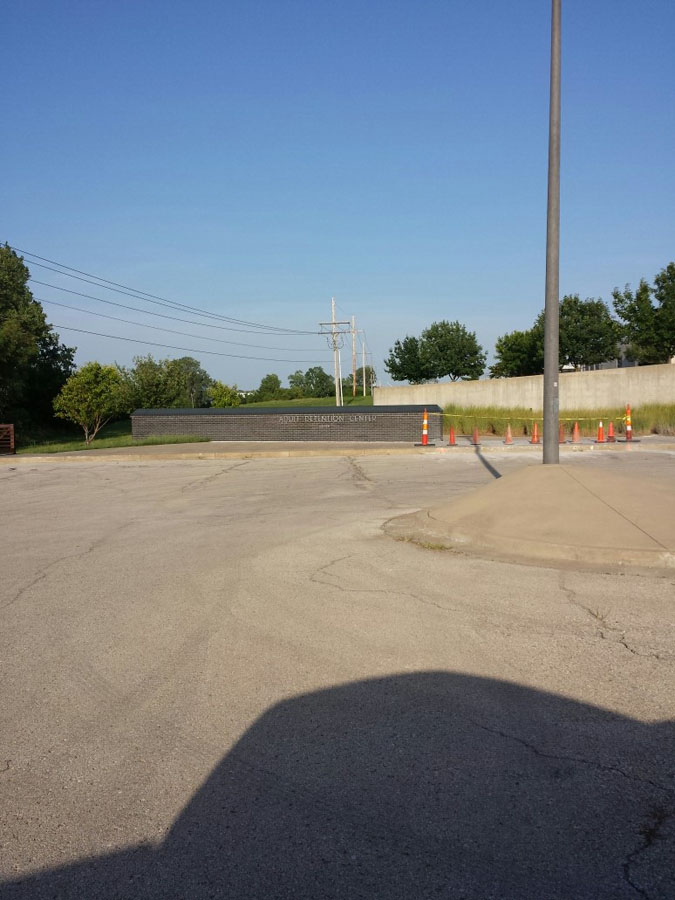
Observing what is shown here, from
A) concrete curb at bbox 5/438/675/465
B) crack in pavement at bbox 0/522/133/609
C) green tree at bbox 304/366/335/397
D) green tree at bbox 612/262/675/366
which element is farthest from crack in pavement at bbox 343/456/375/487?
green tree at bbox 304/366/335/397

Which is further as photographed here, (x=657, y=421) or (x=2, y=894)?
(x=657, y=421)

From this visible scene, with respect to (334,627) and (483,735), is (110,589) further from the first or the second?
(483,735)

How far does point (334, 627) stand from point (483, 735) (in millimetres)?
2121

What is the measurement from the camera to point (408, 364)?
77.2 m

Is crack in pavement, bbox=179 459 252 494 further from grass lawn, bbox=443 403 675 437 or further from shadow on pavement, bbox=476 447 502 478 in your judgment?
grass lawn, bbox=443 403 675 437

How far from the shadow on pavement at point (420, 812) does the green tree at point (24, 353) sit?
44.6 metres

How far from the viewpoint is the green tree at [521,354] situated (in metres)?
64.8

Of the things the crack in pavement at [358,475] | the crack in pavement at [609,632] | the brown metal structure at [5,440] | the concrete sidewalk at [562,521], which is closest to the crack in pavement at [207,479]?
the crack in pavement at [358,475]

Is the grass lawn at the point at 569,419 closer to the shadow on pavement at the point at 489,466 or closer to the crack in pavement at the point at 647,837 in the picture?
the shadow on pavement at the point at 489,466

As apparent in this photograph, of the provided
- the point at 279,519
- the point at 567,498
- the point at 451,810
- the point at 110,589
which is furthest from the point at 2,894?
the point at 279,519

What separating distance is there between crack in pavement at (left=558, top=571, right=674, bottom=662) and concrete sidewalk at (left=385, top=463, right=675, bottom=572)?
109 cm

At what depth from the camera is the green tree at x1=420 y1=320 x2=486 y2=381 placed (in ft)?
245

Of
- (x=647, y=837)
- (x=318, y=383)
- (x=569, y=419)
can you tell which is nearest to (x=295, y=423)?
(x=569, y=419)

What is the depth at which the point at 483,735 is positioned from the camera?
4.07m
